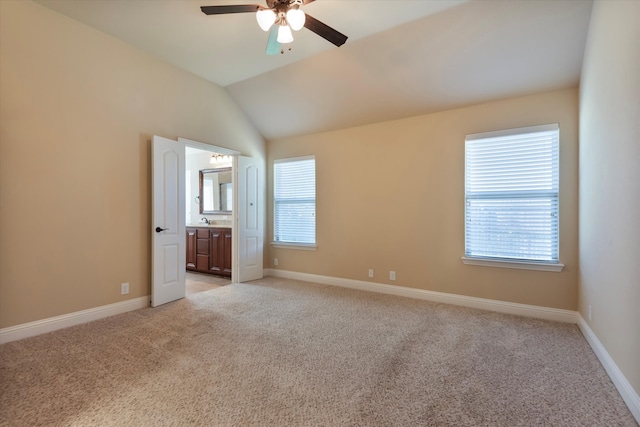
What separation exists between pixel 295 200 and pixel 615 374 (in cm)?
424

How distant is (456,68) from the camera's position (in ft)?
10.6

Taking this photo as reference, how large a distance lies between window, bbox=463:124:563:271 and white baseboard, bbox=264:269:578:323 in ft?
1.56

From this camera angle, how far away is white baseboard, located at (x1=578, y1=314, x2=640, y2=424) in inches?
66.4

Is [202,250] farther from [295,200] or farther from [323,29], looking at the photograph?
[323,29]

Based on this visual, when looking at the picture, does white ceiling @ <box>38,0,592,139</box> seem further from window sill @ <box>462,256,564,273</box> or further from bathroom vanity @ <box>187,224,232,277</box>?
bathroom vanity @ <box>187,224,232,277</box>

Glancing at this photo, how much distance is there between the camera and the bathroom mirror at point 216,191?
6.03 metres

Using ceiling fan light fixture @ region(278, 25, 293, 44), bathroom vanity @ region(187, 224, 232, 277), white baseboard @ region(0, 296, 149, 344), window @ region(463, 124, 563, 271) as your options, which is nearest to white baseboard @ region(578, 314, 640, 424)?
window @ region(463, 124, 563, 271)

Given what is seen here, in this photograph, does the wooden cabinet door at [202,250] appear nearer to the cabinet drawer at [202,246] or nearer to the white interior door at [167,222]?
the cabinet drawer at [202,246]

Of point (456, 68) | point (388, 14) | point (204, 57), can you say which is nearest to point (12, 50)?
point (204, 57)

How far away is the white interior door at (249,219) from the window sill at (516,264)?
131 inches

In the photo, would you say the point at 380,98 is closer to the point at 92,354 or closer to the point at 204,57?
the point at 204,57

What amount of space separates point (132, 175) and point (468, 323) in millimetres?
4223

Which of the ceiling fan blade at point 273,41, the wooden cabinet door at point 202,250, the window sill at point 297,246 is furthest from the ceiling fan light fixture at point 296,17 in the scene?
the wooden cabinet door at point 202,250

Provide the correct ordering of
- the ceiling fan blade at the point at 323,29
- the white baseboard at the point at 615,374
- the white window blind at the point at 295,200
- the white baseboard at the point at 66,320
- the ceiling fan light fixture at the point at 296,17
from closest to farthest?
the white baseboard at the point at 615,374, the ceiling fan light fixture at the point at 296,17, the ceiling fan blade at the point at 323,29, the white baseboard at the point at 66,320, the white window blind at the point at 295,200
